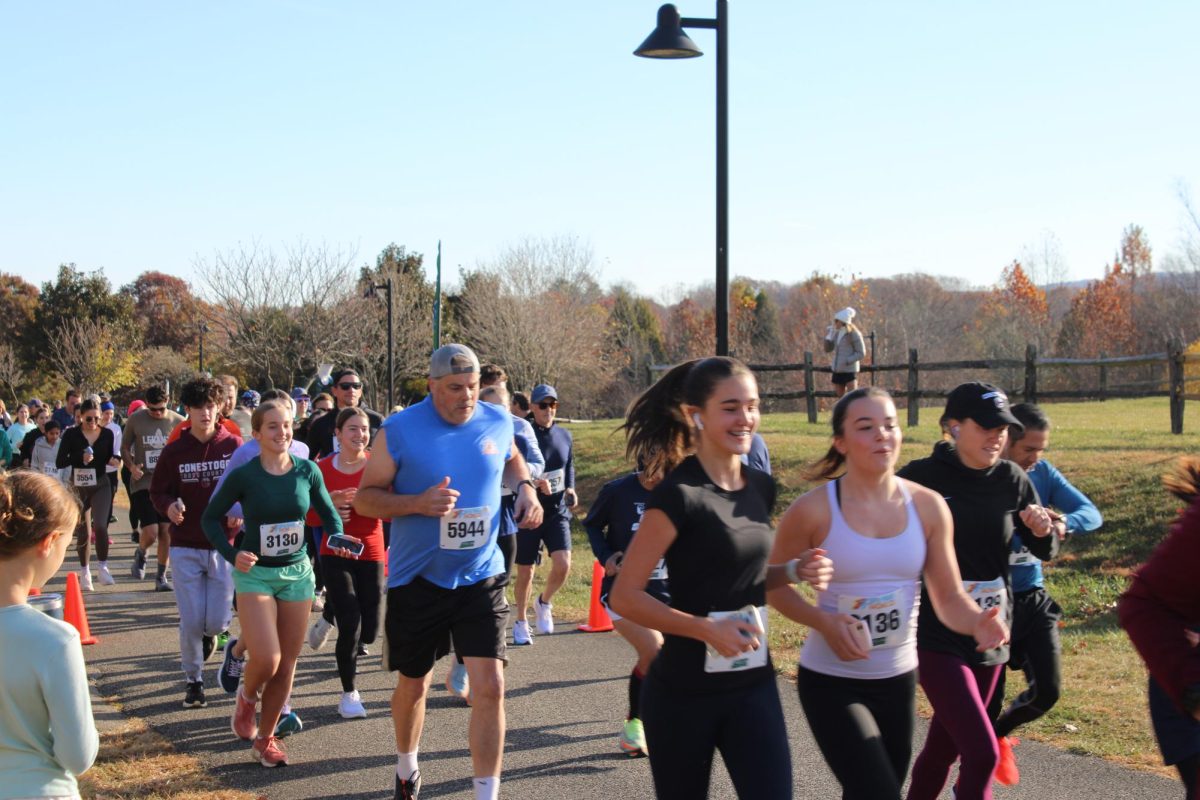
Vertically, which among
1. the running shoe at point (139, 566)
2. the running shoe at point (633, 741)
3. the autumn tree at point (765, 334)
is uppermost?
the autumn tree at point (765, 334)

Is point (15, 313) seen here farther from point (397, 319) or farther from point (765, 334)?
point (765, 334)

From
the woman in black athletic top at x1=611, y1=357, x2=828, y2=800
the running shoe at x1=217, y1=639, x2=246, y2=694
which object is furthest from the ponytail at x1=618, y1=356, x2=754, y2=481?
the running shoe at x1=217, y1=639, x2=246, y2=694

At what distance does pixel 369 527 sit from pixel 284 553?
3.83 feet

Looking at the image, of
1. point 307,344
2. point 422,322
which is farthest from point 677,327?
point 307,344

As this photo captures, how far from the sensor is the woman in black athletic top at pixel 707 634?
12.1ft

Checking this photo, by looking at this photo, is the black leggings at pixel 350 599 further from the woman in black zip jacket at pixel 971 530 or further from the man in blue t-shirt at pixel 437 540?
the woman in black zip jacket at pixel 971 530

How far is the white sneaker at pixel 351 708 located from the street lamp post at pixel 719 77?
4.27 meters

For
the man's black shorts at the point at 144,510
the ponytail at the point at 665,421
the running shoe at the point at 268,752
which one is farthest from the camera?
the man's black shorts at the point at 144,510

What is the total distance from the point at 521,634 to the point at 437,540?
439 centimetres

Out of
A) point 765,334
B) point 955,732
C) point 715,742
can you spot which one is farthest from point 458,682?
point 765,334

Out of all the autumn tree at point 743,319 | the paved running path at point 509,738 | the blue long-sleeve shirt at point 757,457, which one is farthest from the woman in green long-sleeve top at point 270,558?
the autumn tree at point 743,319

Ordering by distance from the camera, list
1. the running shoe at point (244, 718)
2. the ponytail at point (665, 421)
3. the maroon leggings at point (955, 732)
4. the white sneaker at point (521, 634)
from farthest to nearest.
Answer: the white sneaker at point (521, 634) < the running shoe at point (244, 718) < the maroon leggings at point (955, 732) < the ponytail at point (665, 421)

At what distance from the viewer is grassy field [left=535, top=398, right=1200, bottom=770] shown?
684 cm

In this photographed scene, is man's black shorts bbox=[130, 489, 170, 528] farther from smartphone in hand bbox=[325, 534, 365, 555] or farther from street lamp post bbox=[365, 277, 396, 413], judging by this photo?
street lamp post bbox=[365, 277, 396, 413]
